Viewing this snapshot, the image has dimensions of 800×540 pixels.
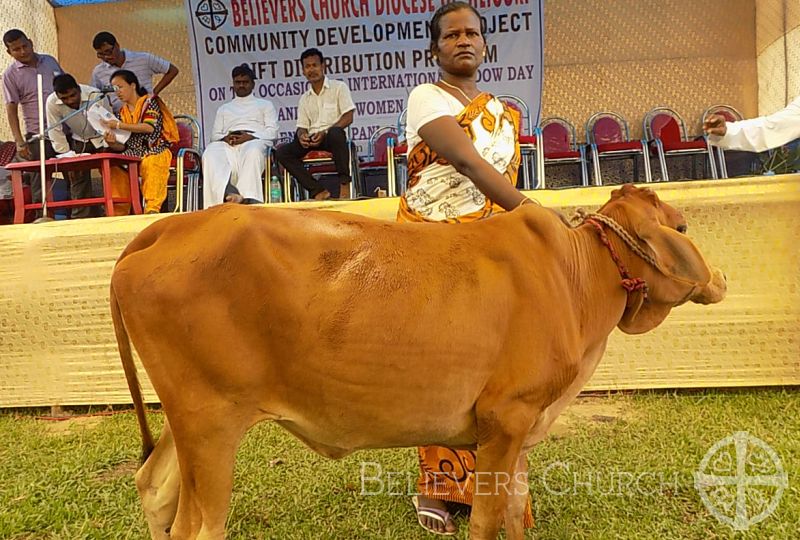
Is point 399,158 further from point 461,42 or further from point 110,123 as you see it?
point 461,42

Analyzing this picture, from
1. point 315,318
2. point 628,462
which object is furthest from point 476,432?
point 628,462

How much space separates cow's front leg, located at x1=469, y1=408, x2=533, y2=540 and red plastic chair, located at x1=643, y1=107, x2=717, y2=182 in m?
6.60

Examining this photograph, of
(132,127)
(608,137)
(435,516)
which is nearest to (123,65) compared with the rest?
(132,127)

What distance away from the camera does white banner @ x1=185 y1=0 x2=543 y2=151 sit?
8641mm

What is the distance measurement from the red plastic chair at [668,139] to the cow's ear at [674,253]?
607 centimetres

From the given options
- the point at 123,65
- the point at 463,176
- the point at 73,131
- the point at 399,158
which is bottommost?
the point at 463,176

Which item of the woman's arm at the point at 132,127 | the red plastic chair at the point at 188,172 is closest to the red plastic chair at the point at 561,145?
the red plastic chair at the point at 188,172

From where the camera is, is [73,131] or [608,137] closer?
[73,131]

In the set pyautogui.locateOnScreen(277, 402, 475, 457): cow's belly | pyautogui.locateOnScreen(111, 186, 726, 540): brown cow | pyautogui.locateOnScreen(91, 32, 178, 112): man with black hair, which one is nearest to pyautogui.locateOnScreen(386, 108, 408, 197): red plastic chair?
pyautogui.locateOnScreen(91, 32, 178, 112): man with black hair

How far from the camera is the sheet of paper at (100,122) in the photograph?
637 cm

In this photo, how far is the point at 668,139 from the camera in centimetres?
855

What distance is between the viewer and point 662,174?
7.77 meters

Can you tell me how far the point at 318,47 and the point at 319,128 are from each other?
195 cm

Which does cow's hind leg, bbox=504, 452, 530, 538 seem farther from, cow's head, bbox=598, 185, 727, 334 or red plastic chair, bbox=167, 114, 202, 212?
red plastic chair, bbox=167, 114, 202, 212
